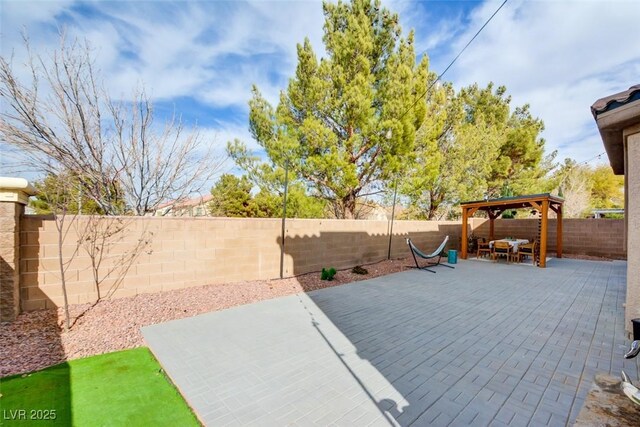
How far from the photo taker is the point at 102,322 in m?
4.16

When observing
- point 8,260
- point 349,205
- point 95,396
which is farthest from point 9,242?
point 349,205

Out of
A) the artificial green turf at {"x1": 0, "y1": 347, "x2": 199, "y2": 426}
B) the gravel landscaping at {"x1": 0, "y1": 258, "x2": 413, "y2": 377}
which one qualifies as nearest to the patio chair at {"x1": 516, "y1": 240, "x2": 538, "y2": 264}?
the gravel landscaping at {"x1": 0, "y1": 258, "x2": 413, "y2": 377}

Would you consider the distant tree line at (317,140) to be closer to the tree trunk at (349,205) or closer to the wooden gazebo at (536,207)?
the tree trunk at (349,205)

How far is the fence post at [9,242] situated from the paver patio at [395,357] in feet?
6.10

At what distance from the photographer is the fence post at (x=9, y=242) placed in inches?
151

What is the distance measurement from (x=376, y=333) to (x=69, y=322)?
4357 mm

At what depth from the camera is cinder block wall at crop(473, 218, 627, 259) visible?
39.5 feet

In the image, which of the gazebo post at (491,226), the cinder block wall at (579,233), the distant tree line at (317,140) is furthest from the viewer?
the gazebo post at (491,226)

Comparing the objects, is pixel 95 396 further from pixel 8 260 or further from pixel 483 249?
pixel 483 249

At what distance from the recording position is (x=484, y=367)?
311 centimetres

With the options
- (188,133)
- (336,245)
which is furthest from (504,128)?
(188,133)

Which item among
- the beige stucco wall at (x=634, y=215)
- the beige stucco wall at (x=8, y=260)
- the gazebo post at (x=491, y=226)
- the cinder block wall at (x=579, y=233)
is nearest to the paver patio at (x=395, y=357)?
the beige stucco wall at (x=634, y=215)

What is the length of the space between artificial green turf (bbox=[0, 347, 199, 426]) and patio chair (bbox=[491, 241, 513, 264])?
12.0 metres

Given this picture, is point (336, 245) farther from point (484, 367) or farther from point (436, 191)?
point (436, 191)
